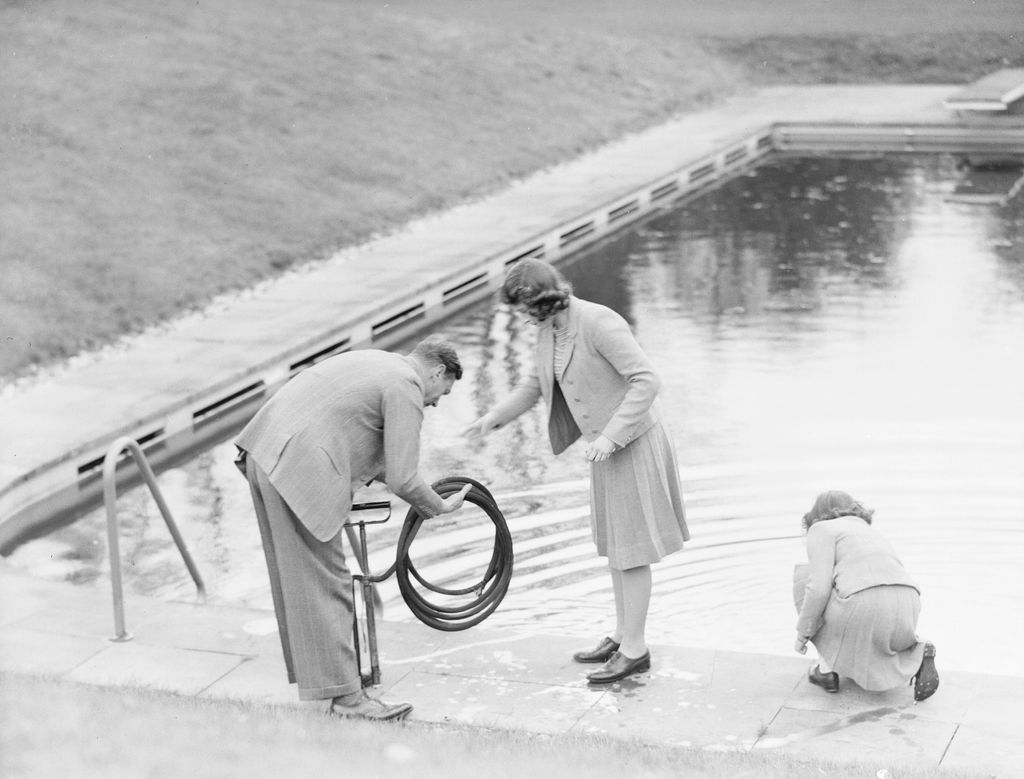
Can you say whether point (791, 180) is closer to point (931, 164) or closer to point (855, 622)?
point (931, 164)

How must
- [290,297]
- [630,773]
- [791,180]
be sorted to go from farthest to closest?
1. [791,180]
2. [290,297]
3. [630,773]

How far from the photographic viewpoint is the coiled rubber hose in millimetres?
5469

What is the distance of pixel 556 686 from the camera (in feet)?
18.0

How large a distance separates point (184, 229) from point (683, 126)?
35.7 ft

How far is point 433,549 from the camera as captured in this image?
307 inches

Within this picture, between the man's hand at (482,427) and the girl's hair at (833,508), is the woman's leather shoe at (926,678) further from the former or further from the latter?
the man's hand at (482,427)

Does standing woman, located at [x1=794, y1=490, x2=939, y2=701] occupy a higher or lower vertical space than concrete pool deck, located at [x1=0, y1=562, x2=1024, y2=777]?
higher

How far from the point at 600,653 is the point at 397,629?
966mm

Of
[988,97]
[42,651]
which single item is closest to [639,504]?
[42,651]

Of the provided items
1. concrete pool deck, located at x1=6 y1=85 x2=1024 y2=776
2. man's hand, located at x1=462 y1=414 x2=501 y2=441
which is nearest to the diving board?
concrete pool deck, located at x1=6 y1=85 x2=1024 y2=776

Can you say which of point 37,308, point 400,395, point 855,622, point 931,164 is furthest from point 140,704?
point 931,164

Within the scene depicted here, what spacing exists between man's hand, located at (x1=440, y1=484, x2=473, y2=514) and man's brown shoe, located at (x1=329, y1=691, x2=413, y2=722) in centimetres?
68

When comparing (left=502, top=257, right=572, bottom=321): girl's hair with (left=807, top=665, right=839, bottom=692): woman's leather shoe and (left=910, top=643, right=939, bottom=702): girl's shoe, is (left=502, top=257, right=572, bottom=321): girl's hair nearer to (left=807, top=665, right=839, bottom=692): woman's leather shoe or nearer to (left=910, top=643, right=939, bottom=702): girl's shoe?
(left=807, top=665, right=839, bottom=692): woman's leather shoe

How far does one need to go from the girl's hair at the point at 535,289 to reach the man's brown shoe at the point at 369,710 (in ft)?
4.73
